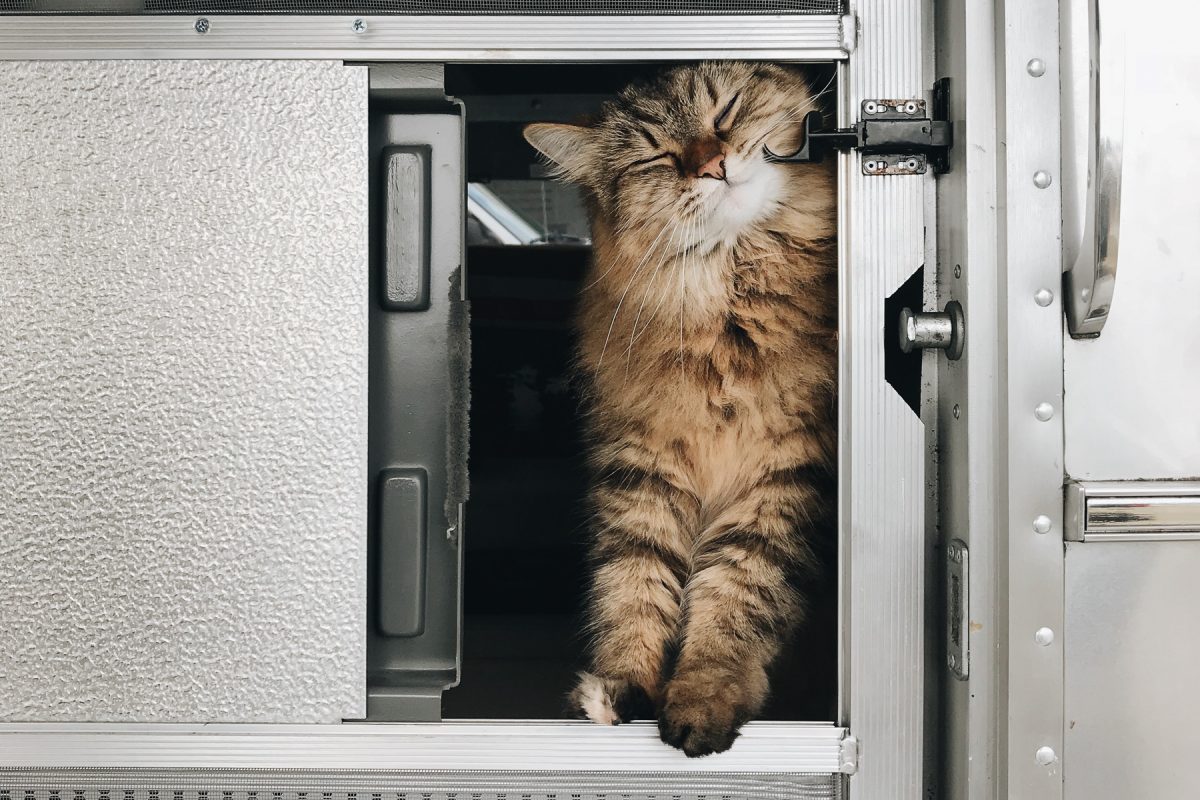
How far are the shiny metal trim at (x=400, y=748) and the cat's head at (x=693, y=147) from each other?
0.80 metres

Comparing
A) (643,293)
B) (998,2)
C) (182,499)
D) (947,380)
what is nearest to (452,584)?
(182,499)

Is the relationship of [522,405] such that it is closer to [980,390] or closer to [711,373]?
[711,373]

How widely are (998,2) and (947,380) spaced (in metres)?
0.48

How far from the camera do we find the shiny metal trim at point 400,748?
105cm

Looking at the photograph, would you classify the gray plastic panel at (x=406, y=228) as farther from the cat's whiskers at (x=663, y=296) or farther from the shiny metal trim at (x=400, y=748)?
the shiny metal trim at (x=400, y=748)

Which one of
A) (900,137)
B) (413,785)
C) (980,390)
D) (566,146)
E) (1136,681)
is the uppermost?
(566,146)

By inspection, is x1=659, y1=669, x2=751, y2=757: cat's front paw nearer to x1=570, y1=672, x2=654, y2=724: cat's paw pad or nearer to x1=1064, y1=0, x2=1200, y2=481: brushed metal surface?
x1=570, y1=672, x2=654, y2=724: cat's paw pad

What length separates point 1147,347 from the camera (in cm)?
96

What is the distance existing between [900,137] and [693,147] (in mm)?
383

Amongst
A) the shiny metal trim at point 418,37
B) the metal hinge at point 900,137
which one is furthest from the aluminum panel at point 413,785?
the shiny metal trim at point 418,37

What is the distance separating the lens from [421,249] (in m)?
1.12

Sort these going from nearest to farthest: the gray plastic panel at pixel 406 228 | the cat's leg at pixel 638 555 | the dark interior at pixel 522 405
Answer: the gray plastic panel at pixel 406 228 < the cat's leg at pixel 638 555 < the dark interior at pixel 522 405

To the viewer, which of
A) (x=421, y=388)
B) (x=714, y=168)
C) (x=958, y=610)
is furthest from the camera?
(x=714, y=168)

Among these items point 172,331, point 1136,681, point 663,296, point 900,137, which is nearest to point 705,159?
point 663,296
